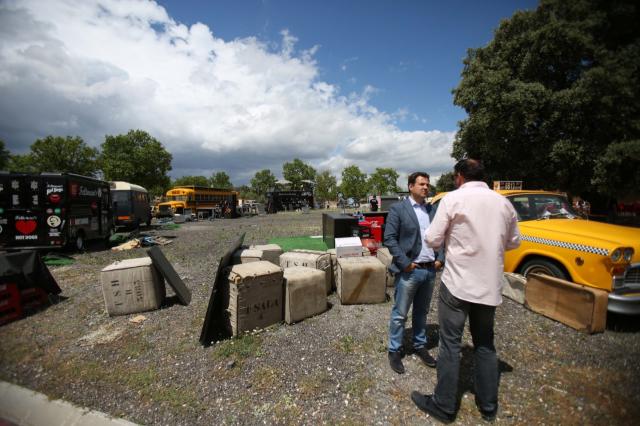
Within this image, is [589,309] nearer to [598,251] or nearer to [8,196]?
[598,251]

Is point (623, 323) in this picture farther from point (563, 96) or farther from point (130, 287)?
point (563, 96)

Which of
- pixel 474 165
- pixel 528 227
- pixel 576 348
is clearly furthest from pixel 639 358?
pixel 474 165

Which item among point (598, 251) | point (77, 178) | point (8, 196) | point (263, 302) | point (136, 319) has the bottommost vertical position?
point (136, 319)

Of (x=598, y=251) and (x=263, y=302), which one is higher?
(x=598, y=251)

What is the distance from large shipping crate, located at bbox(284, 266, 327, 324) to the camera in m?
4.18

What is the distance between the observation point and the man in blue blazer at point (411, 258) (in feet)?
9.76

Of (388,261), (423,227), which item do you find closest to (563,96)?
(388,261)

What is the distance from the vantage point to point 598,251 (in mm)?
3809

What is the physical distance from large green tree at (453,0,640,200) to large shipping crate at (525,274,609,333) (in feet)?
36.5

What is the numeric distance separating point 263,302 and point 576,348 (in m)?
4.11

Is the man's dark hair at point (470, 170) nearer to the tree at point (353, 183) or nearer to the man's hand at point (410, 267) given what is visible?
the man's hand at point (410, 267)

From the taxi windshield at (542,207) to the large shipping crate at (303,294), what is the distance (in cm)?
399

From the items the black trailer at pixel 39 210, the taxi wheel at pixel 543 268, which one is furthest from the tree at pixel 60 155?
the taxi wheel at pixel 543 268

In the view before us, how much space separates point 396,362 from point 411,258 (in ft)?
3.93
